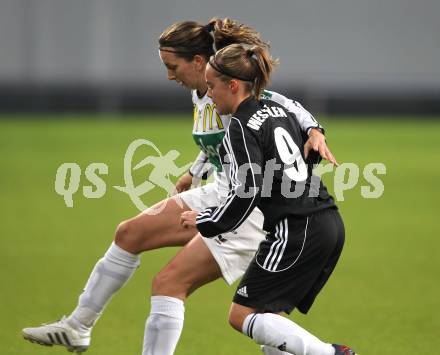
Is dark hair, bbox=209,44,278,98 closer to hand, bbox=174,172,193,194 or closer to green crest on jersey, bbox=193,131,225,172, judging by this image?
green crest on jersey, bbox=193,131,225,172

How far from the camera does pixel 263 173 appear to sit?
413 cm

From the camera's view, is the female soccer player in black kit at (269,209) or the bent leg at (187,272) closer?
the female soccer player in black kit at (269,209)

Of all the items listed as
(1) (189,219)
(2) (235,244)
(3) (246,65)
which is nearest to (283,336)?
(1) (189,219)

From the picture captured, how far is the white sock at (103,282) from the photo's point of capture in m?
5.05

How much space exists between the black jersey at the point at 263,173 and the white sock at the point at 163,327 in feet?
1.84

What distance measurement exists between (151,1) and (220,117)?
2428cm

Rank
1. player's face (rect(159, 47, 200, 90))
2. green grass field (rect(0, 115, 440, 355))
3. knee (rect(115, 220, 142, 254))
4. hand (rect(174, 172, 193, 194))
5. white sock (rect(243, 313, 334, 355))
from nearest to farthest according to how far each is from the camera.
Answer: white sock (rect(243, 313, 334, 355)) → player's face (rect(159, 47, 200, 90)) → knee (rect(115, 220, 142, 254)) → hand (rect(174, 172, 193, 194)) → green grass field (rect(0, 115, 440, 355))

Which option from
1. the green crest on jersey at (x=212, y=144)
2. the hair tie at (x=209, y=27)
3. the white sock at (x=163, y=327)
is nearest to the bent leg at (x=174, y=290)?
the white sock at (x=163, y=327)

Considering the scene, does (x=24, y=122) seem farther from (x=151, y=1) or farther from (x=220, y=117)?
(x=220, y=117)

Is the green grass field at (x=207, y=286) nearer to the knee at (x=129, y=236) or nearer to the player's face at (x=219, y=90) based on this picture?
the knee at (x=129, y=236)

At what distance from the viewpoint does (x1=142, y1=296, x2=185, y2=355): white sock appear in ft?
14.9

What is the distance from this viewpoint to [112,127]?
22969 millimetres

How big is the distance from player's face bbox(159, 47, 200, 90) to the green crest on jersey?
30 cm

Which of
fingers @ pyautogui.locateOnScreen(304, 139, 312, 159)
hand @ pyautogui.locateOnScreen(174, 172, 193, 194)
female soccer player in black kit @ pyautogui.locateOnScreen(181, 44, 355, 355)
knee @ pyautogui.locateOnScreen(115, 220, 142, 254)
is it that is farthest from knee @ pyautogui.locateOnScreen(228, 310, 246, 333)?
hand @ pyautogui.locateOnScreen(174, 172, 193, 194)
